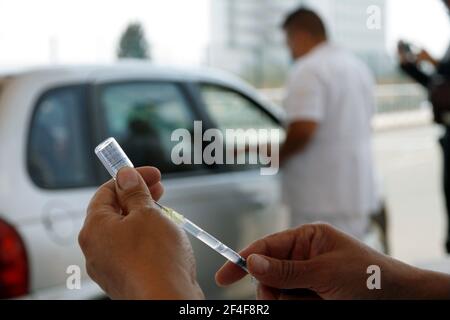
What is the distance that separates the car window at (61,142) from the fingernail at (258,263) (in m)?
1.25

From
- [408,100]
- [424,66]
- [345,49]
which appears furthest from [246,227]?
[408,100]

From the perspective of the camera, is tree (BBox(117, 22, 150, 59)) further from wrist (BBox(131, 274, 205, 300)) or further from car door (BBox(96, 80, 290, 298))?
wrist (BBox(131, 274, 205, 300))

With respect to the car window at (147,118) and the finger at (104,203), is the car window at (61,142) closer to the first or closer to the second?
the car window at (147,118)

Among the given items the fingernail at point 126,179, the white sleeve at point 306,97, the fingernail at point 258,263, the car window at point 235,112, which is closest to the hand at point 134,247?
the fingernail at point 126,179

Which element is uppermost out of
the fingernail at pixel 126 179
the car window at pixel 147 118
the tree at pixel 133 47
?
the tree at pixel 133 47

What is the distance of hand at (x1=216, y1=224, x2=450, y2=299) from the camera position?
90 cm

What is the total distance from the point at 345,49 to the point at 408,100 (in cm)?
1044

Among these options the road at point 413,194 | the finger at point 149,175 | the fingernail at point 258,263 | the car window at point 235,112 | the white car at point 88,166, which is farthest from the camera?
the road at point 413,194

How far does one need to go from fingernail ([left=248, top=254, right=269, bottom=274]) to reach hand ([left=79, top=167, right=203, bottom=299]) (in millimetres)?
184

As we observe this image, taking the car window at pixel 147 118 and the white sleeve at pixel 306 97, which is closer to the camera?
the car window at pixel 147 118

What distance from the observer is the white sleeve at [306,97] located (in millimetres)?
2467

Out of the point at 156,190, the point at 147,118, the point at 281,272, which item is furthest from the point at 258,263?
the point at 147,118

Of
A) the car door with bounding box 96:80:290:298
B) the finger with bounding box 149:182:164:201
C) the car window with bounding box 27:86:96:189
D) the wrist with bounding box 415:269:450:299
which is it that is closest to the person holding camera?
the car door with bounding box 96:80:290:298

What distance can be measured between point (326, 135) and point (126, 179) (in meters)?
1.94
